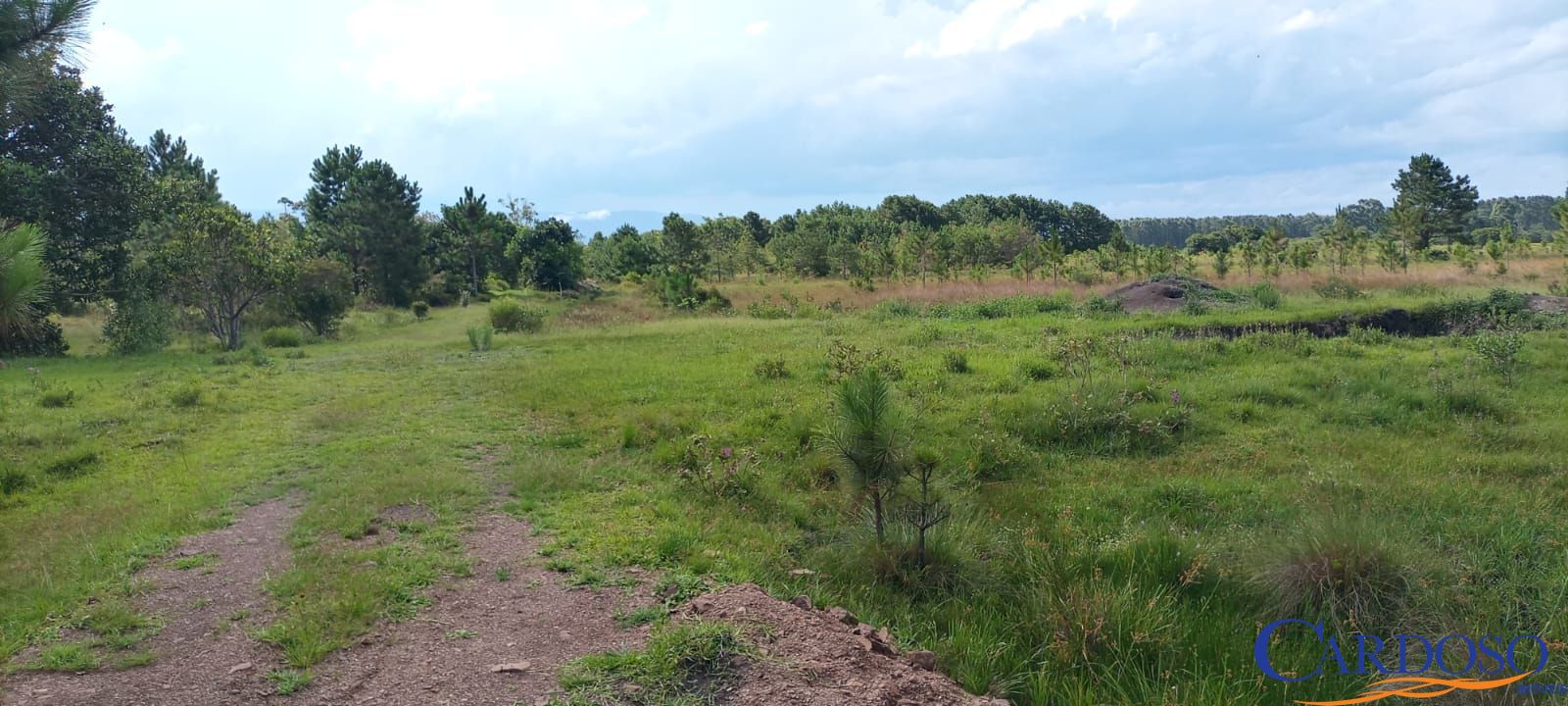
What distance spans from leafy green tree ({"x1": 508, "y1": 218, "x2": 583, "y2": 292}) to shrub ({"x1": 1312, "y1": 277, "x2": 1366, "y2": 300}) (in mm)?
36095

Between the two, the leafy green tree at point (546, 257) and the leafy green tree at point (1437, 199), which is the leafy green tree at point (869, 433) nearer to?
the leafy green tree at point (546, 257)

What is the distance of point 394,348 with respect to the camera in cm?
1998

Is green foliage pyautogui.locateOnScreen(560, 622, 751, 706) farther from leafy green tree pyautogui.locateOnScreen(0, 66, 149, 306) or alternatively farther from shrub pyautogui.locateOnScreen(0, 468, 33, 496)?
leafy green tree pyautogui.locateOnScreen(0, 66, 149, 306)

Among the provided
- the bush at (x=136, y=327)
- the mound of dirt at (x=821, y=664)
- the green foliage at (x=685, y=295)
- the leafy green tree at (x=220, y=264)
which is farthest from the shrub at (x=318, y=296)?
the mound of dirt at (x=821, y=664)

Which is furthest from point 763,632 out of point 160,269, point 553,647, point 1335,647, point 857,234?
point 857,234

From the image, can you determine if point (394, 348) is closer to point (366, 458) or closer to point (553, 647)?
point (366, 458)

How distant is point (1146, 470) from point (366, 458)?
8197 millimetres

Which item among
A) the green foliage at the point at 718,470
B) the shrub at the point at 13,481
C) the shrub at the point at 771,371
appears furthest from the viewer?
the shrub at the point at 771,371

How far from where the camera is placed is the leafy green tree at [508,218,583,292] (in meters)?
44.4

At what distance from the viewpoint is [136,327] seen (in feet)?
69.1

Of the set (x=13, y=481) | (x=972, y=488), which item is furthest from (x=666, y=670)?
(x=13, y=481)

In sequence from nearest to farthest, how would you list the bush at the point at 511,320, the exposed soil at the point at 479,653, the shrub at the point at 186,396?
1. the exposed soil at the point at 479,653
2. the shrub at the point at 186,396
3. the bush at the point at 511,320

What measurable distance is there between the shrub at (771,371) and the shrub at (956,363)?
263 centimetres

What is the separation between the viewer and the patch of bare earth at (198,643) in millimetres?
3568
